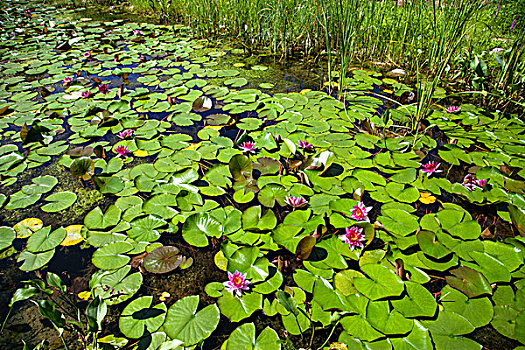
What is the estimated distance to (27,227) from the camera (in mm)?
1717

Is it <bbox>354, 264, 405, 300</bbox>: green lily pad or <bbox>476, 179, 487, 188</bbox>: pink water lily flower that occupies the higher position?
<bbox>476, 179, 487, 188</bbox>: pink water lily flower

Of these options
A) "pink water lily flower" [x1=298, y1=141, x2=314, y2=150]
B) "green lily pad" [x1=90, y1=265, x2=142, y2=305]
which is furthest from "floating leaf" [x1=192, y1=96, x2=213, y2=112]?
"green lily pad" [x1=90, y1=265, x2=142, y2=305]

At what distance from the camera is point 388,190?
6.15ft

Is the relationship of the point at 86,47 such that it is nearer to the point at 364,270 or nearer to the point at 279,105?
the point at 279,105

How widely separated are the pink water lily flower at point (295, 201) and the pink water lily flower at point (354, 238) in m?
0.33

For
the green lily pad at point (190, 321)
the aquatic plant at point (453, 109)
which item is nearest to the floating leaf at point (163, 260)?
the green lily pad at point (190, 321)

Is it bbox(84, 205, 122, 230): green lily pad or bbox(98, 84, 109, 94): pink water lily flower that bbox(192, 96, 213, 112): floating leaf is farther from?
bbox(84, 205, 122, 230): green lily pad

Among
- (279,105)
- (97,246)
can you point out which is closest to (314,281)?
(97,246)

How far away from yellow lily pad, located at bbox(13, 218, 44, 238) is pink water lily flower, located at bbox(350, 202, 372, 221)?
191 centimetres

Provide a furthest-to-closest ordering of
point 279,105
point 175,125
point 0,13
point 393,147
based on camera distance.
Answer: point 0,13
point 279,105
point 175,125
point 393,147

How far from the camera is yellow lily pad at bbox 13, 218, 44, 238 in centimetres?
168

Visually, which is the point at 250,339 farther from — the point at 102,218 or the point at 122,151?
the point at 122,151

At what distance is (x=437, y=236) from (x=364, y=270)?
50 cm

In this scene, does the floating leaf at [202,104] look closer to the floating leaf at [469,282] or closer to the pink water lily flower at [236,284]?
the pink water lily flower at [236,284]
